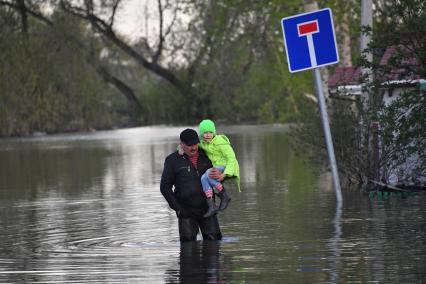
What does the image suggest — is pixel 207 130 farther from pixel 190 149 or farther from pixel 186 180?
pixel 186 180

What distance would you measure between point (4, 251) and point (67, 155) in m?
30.6

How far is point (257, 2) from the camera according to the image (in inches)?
1810

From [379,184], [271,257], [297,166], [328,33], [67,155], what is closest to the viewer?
[271,257]

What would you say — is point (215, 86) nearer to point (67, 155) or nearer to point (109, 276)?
point (67, 155)

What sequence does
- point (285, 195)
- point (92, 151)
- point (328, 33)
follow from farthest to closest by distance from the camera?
1. point (92, 151)
2. point (285, 195)
3. point (328, 33)

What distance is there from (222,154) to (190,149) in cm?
34

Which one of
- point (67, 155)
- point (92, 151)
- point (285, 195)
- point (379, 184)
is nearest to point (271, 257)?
point (379, 184)

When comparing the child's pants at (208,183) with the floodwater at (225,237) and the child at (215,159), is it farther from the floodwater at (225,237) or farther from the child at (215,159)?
the floodwater at (225,237)

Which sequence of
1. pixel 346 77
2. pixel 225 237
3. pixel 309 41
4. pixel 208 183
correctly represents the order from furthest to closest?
1. pixel 346 77
2. pixel 309 41
3. pixel 225 237
4. pixel 208 183

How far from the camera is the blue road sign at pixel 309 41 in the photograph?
17922mm

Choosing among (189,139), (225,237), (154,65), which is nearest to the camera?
(189,139)

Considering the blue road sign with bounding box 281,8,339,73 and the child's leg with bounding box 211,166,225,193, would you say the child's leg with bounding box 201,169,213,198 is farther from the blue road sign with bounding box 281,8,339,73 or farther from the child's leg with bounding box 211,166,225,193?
the blue road sign with bounding box 281,8,339,73

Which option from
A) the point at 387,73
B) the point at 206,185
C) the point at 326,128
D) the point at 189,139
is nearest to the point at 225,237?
the point at 206,185

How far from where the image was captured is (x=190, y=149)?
13.5 m
